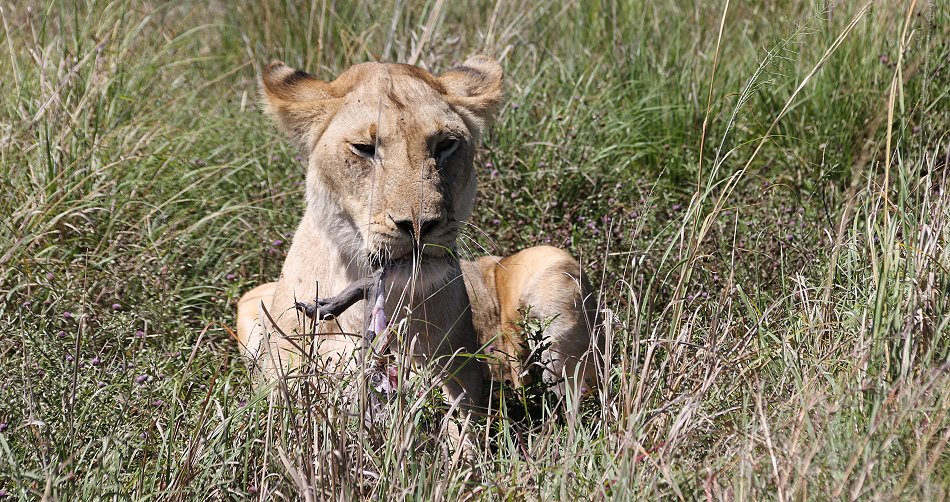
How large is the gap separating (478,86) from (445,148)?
652mm

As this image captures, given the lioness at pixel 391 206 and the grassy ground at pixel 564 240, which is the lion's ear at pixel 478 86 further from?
the grassy ground at pixel 564 240

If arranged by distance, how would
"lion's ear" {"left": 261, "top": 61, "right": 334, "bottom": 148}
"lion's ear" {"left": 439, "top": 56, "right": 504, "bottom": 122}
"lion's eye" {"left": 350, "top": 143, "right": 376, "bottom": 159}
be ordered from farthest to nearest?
"lion's ear" {"left": 439, "top": 56, "right": 504, "bottom": 122}
"lion's ear" {"left": 261, "top": 61, "right": 334, "bottom": 148}
"lion's eye" {"left": 350, "top": 143, "right": 376, "bottom": 159}

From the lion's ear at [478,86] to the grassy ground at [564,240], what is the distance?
20.9 inches

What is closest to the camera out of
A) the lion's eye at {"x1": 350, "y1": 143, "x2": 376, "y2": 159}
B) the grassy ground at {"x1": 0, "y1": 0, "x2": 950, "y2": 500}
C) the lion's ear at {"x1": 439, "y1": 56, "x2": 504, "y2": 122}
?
the grassy ground at {"x1": 0, "y1": 0, "x2": 950, "y2": 500}

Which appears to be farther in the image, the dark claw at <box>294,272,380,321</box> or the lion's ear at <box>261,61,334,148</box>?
the lion's ear at <box>261,61,334,148</box>

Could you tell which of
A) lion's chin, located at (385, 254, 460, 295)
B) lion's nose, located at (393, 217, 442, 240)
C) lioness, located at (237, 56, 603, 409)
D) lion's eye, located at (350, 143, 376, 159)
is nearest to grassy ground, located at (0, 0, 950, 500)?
lioness, located at (237, 56, 603, 409)

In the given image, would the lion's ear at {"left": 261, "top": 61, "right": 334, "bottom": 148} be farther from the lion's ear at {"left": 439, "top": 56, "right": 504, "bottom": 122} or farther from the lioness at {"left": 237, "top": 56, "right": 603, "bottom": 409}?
the lion's ear at {"left": 439, "top": 56, "right": 504, "bottom": 122}

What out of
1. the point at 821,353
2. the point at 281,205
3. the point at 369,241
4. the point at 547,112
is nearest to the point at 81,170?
the point at 281,205

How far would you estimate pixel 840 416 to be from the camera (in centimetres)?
276

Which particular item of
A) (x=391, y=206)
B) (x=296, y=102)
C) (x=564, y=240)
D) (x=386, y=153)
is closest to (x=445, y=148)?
(x=386, y=153)

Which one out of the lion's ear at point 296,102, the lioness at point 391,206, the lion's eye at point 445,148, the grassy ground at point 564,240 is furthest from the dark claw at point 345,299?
the lion's ear at point 296,102

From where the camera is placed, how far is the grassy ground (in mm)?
2863

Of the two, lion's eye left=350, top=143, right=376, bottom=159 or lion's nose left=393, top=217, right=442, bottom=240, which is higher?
lion's eye left=350, top=143, right=376, bottom=159

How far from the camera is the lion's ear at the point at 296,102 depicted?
12.9 feet
